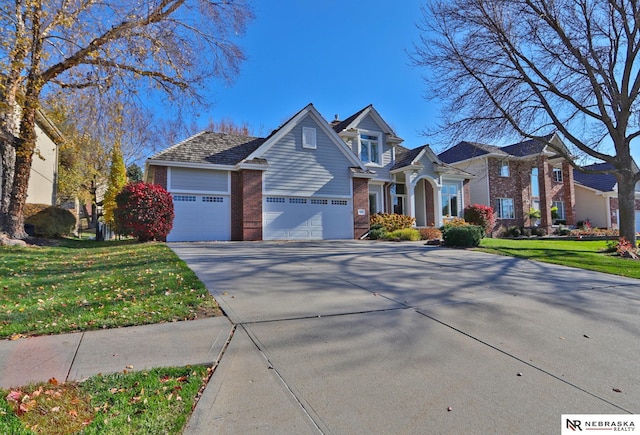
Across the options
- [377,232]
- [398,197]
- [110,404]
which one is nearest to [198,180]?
[377,232]

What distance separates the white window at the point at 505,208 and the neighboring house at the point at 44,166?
28.3m

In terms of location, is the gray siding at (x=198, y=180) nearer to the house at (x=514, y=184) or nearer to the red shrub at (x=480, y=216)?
the red shrub at (x=480, y=216)

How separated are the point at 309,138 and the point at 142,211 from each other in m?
8.71

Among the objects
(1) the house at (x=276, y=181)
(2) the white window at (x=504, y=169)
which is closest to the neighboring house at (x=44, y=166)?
(1) the house at (x=276, y=181)

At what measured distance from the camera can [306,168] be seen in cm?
1827

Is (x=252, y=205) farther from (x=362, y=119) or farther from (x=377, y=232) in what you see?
(x=362, y=119)

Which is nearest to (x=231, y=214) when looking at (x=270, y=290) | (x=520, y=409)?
(x=270, y=290)

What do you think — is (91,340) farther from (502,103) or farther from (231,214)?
(502,103)

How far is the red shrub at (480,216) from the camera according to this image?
23203 millimetres

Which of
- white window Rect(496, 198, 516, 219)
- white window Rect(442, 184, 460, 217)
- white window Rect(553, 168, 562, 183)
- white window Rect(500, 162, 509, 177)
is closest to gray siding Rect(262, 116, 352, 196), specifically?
white window Rect(442, 184, 460, 217)

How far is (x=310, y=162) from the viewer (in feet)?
60.4

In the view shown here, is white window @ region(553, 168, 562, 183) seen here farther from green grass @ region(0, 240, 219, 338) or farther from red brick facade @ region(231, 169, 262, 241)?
green grass @ region(0, 240, 219, 338)

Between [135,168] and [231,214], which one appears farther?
[135,168]

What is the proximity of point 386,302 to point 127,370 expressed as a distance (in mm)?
3307
